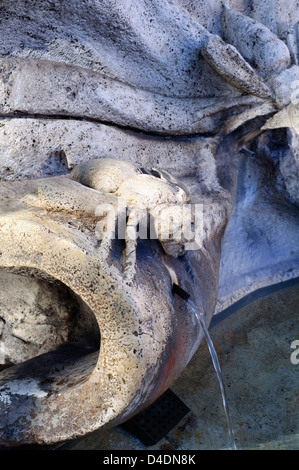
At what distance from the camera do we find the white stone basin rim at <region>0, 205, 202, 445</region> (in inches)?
42.5

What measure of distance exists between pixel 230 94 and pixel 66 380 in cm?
123

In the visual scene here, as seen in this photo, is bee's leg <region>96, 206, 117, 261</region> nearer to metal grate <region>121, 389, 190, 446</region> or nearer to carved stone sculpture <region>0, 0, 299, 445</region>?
carved stone sculpture <region>0, 0, 299, 445</region>

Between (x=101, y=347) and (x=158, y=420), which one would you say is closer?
(x=101, y=347)

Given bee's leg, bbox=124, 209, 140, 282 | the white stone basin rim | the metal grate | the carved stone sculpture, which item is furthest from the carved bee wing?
the metal grate

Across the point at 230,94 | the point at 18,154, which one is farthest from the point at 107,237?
the point at 230,94

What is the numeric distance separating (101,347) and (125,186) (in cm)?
42

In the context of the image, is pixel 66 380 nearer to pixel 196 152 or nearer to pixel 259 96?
pixel 196 152

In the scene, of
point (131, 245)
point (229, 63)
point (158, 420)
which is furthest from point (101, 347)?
point (229, 63)

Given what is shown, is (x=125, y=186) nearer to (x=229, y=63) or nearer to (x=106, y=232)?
(x=106, y=232)

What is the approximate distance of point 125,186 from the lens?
1.31m

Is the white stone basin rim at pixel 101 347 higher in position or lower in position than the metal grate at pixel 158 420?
higher

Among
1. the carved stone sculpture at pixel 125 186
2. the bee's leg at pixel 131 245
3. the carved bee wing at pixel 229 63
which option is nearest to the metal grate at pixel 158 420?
the carved stone sculpture at pixel 125 186

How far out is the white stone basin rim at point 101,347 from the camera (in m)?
1.08

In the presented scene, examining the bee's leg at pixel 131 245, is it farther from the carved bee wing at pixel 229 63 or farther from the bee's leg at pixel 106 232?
the carved bee wing at pixel 229 63
